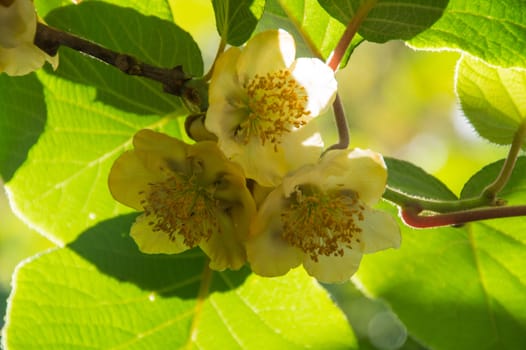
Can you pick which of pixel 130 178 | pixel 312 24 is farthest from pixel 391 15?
pixel 130 178

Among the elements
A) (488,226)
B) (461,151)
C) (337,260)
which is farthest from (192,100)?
(461,151)

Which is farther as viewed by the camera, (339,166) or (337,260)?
(337,260)

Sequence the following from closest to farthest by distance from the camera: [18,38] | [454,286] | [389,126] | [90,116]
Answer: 1. [18,38]
2. [90,116]
3. [454,286]
4. [389,126]

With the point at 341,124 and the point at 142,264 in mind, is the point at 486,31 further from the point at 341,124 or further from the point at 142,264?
the point at 142,264

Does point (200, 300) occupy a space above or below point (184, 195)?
below

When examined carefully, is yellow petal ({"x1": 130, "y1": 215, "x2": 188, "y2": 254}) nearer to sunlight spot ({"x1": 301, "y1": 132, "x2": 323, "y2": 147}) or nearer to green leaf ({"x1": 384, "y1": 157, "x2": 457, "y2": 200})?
sunlight spot ({"x1": 301, "y1": 132, "x2": 323, "y2": 147})

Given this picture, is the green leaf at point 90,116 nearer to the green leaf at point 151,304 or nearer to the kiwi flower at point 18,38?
the green leaf at point 151,304

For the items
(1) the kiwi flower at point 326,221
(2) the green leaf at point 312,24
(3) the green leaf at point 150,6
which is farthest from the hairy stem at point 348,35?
(3) the green leaf at point 150,6

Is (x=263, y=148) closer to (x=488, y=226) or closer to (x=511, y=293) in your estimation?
(x=488, y=226)
